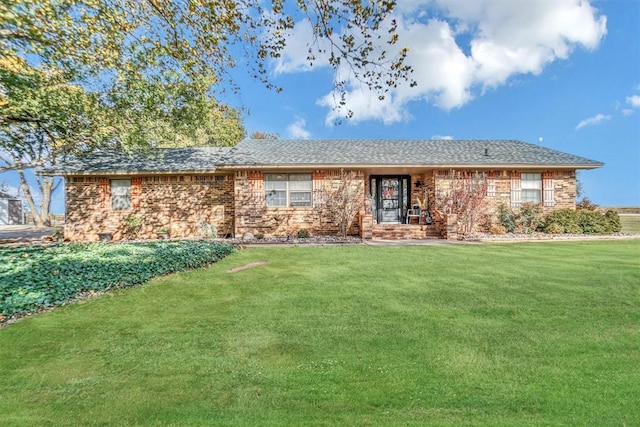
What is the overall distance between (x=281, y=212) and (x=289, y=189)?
1.08 m

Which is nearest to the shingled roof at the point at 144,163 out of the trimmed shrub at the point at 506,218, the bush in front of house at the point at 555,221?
the trimmed shrub at the point at 506,218

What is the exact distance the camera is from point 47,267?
7.18m

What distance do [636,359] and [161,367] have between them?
477 centimetres

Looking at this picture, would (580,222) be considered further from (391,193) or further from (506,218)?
(391,193)

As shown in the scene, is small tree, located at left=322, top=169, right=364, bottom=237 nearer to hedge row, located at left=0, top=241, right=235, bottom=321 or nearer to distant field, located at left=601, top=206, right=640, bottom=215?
hedge row, located at left=0, top=241, right=235, bottom=321

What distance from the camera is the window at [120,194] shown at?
52.1 feet

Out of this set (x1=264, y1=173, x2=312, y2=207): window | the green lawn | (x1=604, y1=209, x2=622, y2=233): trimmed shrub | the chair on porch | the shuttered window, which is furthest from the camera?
the chair on porch

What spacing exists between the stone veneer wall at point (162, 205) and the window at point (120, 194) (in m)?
0.19

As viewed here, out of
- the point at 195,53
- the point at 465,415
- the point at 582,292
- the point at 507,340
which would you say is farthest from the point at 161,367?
the point at 195,53

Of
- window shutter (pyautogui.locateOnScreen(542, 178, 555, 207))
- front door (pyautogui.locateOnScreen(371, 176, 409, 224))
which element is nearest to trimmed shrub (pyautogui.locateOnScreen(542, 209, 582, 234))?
window shutter (pyautogui.locateOnScreen(542, 178, 555, 207))

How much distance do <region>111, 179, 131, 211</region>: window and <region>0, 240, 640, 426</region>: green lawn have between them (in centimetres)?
1071

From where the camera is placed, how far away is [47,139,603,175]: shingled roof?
15125mm

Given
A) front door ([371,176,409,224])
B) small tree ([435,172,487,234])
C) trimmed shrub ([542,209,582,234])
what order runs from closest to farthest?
small tree ([435,172,487,234]) < trimmed shrub ([542,209,582,234]) < front door ([371,176,409,224])

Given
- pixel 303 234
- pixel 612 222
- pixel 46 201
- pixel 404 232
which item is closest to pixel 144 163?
pixel 303 234
